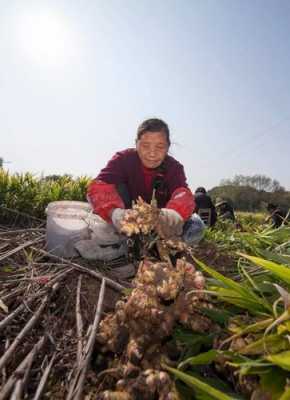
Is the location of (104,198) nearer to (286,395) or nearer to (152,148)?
(152,148)

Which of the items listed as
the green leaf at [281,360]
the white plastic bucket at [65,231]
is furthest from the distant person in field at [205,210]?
the green leaf at [281,360]

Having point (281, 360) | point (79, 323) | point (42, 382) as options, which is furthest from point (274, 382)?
point (79, 323)

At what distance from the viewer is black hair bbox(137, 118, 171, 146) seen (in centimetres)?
284

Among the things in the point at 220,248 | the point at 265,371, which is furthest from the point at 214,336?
the point at 220,248

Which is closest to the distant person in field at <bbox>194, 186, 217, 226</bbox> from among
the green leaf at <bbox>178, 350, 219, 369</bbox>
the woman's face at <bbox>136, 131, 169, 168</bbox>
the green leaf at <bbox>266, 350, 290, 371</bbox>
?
the woman's face at <bbox>136, 131, 169, 168</bbox>

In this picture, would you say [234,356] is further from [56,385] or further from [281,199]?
[281,199]

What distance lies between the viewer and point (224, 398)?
36.7 inches

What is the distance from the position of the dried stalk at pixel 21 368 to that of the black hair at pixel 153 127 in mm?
1748

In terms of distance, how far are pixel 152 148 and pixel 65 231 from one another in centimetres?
85

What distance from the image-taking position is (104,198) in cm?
269

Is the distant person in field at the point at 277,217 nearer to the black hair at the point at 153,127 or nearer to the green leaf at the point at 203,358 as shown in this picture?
the black hair at the point at 153,127

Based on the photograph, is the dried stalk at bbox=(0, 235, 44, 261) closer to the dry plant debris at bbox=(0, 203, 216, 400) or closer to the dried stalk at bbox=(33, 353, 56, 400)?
the dry plant debris at bbox=(0, 203, 216, 400)

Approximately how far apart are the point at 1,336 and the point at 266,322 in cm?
100

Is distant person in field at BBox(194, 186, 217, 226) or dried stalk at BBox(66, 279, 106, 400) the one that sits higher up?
distant person in field at BBox(194, 186, 217, 226)
